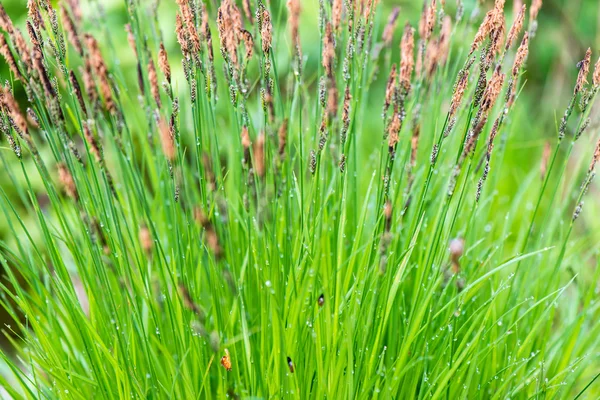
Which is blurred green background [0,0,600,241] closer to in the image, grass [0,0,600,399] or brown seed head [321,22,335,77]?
grass [0,0,600,399]

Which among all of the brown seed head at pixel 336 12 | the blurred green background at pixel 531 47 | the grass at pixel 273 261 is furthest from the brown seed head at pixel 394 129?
the blurred green background at pixel 531 47

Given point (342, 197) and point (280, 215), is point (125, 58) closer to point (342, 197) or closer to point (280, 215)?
point (280, 215)

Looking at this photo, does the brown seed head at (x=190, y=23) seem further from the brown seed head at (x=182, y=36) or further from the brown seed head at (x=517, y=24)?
the brown seed head at (x=517, y=24)

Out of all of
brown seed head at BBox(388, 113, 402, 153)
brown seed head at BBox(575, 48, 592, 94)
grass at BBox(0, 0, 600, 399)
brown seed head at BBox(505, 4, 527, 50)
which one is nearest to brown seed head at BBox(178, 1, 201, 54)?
grass at BBox(0, 0, 600, 399)

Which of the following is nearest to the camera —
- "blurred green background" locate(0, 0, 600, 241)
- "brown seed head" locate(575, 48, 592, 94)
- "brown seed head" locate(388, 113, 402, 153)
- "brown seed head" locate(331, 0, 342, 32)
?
"brown seed head" locate(388, 113, 402, 153)

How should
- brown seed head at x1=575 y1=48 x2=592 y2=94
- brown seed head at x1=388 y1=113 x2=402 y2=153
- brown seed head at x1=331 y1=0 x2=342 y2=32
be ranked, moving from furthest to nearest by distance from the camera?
brown seed head at x1=331 y1=0 x2=342 y2=32 < brown seed head at x1=575 y1=48 x2=592 y2=94 < brown seed head at x1=388 y1=113 x2=402 y2=153

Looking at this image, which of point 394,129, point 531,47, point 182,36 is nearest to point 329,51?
point 394,129

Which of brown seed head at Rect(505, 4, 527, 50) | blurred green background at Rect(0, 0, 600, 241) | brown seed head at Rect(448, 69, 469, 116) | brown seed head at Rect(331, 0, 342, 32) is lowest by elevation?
blurred green background at Rect(0, 0, 600, 241)

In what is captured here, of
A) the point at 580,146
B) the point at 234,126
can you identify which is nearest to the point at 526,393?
the point at 234,126

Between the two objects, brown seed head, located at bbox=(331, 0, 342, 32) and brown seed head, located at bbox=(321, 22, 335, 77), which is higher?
brown seed head, located at bbox=(331, 0, 342, 32)

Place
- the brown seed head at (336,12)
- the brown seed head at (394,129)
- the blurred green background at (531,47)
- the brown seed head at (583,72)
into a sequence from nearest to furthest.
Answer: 1. the brown seed head at (394,129)
2. the brown seed head at (583,72)
3. the brown seed head at (336,12)
4. the blurred green background at (531,47)

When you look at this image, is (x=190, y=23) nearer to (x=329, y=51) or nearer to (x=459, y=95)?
(x=329, y=51)

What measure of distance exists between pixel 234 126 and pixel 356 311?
75 centimetres

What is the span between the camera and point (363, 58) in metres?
1.70
